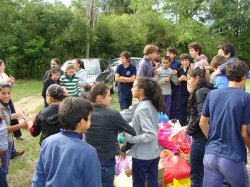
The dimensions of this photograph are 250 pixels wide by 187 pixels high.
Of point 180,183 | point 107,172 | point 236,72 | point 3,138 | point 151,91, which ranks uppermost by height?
point 236,72

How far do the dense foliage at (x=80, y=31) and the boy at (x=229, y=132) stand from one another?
50.0ft

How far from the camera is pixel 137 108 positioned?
357 cm

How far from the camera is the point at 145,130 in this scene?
3508 millimetres

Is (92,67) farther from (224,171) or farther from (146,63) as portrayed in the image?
(224,171)

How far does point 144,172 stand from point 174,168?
1014 mm

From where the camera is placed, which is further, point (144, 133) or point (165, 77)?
point (165, 77)

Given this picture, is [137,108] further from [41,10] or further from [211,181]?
[41,10]

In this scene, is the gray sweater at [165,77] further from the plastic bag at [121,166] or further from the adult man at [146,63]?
the plastic bag at [121,166]

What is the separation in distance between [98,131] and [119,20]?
19.8 m

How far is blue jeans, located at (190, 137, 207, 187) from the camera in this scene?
12.0 feet

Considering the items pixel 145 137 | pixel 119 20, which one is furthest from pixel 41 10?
pixel 145 137

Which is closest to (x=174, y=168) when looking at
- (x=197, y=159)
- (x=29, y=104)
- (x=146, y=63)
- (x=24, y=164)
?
(x=197, y=159)

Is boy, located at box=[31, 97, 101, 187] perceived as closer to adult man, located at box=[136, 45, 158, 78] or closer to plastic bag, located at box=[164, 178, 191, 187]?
plastic bag, located at box=[164, 178, 191, 187]

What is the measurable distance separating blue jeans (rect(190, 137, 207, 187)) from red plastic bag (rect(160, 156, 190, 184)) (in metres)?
0.68
